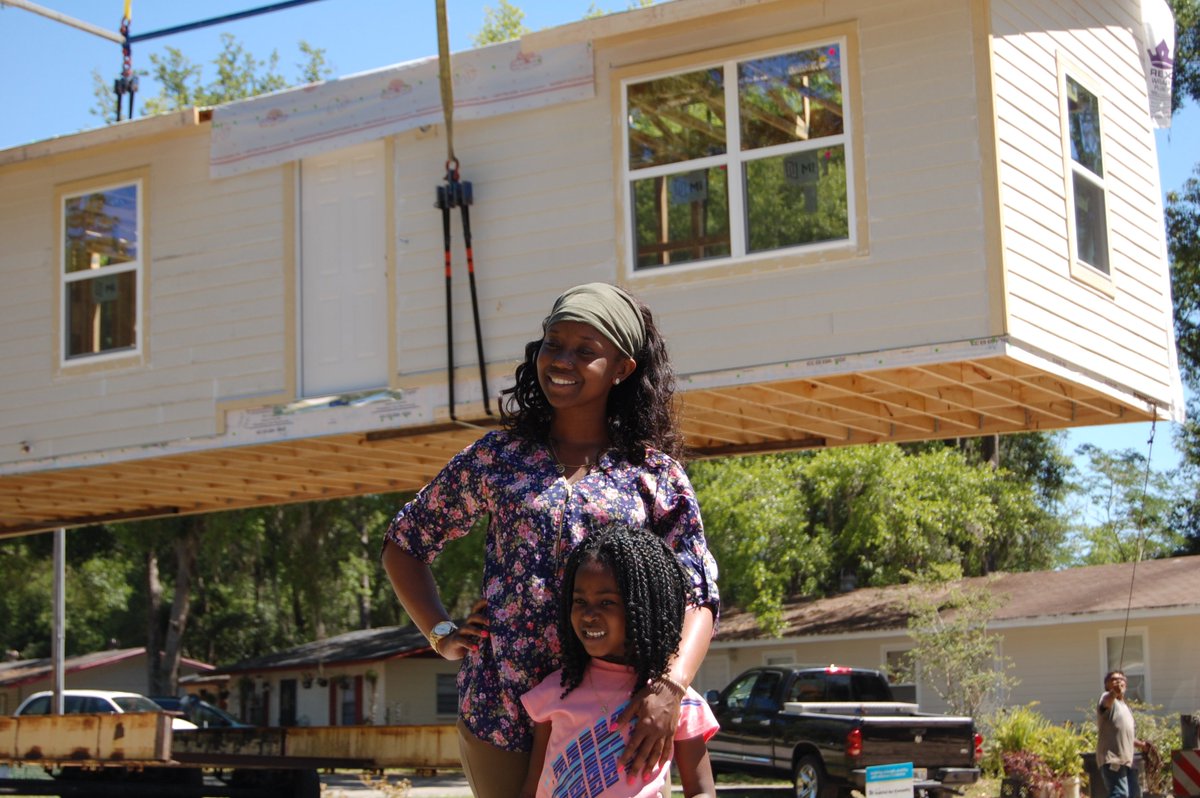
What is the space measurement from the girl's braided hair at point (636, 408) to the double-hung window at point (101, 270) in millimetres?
10985

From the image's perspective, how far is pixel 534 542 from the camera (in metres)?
3.50

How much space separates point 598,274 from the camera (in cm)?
1231

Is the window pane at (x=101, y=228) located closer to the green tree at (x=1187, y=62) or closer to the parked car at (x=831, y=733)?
the parked car at (x=831, y=733)

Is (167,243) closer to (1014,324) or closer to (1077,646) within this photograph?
(1014,324)

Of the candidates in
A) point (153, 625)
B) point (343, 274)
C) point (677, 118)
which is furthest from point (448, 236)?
point (153, 625)

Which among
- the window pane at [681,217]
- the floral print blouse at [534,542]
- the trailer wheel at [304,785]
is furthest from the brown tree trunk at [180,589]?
the floral print blouse at [534,542]

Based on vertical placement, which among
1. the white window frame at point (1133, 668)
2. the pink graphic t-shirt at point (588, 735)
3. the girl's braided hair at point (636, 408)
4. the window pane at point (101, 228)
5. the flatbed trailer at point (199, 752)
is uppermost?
the window pane at point (101, 228)

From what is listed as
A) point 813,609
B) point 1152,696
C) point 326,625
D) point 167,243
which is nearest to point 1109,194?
point 167,243

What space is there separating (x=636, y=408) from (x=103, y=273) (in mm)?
11709

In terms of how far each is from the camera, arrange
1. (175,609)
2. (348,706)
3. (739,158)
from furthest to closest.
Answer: (348,706)
(175,609)
(739,158)

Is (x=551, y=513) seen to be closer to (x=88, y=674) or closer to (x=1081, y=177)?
(x=1081, y=177)

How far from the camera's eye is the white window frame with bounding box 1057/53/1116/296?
39.3ft

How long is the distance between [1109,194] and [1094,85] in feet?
3.10

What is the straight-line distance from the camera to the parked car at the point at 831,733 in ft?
55.9
